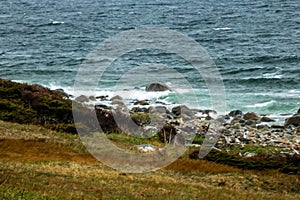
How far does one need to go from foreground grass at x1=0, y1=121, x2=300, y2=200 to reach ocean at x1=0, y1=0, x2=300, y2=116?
23.8 m

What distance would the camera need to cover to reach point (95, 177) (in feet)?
69.5

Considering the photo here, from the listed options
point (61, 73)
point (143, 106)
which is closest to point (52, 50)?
point (61, 73)

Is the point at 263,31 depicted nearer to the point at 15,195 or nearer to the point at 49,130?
the point at 49,130

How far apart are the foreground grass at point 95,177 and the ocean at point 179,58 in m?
23.8

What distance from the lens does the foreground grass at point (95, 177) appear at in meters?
16.4

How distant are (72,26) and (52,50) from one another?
27.0m

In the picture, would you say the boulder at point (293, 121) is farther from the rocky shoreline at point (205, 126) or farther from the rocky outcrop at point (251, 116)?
the rocky outcrop at point (251, 116)

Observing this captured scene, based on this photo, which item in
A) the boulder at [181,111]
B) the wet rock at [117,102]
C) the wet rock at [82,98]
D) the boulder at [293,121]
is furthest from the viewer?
the wet rock at [82,98]

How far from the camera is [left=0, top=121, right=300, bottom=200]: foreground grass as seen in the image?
16.4m

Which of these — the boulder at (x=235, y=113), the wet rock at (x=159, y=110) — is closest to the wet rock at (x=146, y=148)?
the wet rock at (x=159, y=110)

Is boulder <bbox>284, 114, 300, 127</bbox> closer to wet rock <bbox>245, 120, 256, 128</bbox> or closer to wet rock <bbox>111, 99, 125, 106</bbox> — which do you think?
wet rock <bbox>245, 120, 256, 128</bbox>

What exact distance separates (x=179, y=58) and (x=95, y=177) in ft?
193

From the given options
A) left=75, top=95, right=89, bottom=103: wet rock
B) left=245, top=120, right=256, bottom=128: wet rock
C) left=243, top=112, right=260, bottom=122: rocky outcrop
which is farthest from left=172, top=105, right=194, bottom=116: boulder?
left=75, top=95, right=89, bottom=103: wet rock

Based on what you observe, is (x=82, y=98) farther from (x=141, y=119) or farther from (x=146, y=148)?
(x=146, y=148)
